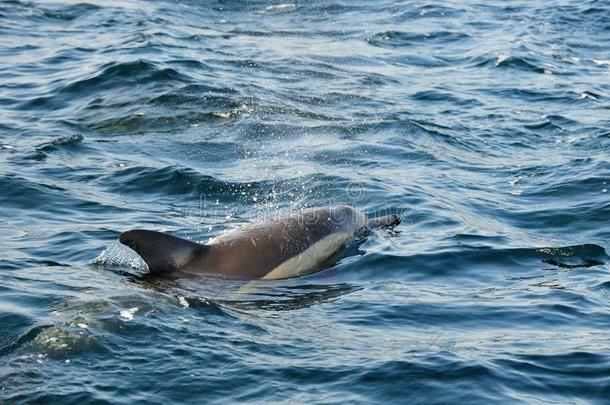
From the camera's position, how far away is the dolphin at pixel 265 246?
9.16m

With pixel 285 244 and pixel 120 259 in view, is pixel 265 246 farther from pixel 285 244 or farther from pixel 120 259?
pixel 120 259

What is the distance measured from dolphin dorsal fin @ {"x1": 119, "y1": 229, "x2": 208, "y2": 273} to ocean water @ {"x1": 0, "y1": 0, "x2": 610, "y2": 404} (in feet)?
0.61

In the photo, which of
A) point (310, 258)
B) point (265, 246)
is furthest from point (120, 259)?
point (310, 258)

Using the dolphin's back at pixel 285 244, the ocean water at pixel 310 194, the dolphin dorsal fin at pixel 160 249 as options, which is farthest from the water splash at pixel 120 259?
the dolphin's back at pixel 285 244

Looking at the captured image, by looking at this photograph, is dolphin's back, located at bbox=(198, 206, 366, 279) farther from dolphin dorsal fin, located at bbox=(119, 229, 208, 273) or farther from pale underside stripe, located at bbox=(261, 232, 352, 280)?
dolphin dorsal fin, located at bbox=(119, 229, 208, 273)

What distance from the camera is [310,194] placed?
12.5 metres

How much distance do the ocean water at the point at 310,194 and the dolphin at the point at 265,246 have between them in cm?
20

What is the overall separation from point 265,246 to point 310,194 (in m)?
2.77

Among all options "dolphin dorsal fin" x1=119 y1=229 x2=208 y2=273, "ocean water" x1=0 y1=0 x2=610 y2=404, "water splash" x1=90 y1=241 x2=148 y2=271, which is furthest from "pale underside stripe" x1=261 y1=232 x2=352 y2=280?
"water splash" x1=90 y1=241 x2=148 y2=271

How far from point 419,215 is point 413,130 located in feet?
11.8

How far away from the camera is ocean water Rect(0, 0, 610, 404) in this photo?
300 inches

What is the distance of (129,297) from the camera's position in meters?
8.46

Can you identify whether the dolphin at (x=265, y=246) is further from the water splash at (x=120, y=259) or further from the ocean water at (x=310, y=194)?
the water splash at (x=120, y=259)

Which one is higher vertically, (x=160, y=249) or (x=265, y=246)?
(x=160, y=249)
